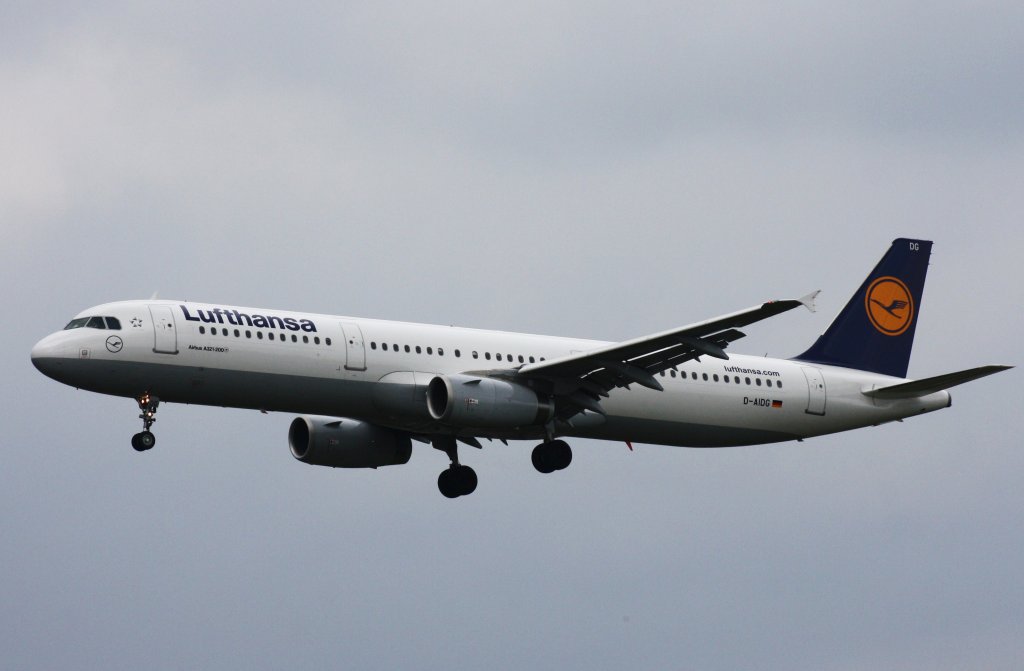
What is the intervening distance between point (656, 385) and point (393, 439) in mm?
9464

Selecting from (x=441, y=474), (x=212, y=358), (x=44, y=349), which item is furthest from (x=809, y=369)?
(x=44, y=349)

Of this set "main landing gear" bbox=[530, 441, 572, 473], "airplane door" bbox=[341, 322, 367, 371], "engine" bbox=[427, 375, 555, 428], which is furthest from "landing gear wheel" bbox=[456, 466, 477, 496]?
"airplane door" bbox=[341, 322, 367, 371]

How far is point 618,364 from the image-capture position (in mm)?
48562

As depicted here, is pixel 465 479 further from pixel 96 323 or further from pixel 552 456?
pixel 96 323

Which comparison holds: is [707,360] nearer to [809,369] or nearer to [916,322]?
[809,369]

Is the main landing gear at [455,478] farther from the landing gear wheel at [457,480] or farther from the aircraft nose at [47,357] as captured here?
A: the aircraft nose at [47,357]

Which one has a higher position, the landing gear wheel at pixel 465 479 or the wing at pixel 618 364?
the wing at pixel 618 364

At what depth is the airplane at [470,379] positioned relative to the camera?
46031 mm

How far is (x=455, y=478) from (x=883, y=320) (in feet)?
50.6

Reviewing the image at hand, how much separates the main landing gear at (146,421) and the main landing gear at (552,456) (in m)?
11.4

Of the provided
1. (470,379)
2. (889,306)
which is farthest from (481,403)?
(889,306)

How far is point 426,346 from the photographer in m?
49.2

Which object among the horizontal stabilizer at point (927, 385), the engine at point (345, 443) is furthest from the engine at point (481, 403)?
the horizontal stabilizer at point (927, 385)

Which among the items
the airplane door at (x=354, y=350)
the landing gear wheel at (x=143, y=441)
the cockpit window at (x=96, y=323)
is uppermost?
the cockpit window at (x=96, y=323)
